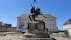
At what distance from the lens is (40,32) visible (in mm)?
11844

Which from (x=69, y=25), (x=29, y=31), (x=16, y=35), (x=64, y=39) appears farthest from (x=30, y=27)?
(x=69, y=25)

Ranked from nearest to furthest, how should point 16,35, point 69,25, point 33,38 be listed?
point 33,38, point 16,35, point 69,25

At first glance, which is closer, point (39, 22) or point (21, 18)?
point (39, 22)

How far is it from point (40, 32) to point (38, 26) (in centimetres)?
56

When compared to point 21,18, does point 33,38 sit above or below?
below

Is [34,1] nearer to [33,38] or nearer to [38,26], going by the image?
[38,26]

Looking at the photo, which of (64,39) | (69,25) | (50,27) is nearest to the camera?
(64,39)

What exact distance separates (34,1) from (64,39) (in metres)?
4.94

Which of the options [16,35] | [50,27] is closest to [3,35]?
[16,35]

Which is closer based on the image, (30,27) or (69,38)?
(30,27)

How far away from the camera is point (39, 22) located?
40.1ft

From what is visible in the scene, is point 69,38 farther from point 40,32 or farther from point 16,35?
point 16,35

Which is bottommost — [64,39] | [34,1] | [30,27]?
[64,39]

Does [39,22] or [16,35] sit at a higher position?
[39,22]
